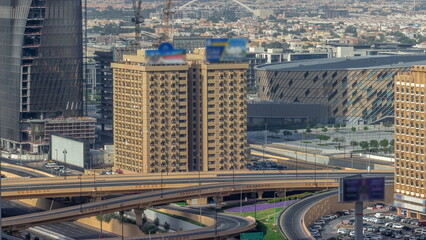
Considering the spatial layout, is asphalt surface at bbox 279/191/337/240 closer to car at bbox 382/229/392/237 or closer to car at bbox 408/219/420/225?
car at bbox 382/229/392/237

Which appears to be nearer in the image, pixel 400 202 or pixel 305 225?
pixel 305 225

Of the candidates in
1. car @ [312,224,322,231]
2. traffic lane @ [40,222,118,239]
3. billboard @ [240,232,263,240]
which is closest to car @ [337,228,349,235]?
car @ [312,224,322,231]

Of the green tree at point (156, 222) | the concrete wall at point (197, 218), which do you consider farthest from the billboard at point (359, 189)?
the green tree at point (156, 222)

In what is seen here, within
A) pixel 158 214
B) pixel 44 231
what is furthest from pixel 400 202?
pixel 44 231

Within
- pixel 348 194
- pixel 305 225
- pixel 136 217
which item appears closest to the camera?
pixel 348 194

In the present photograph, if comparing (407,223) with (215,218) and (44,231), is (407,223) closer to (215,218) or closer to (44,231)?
(215,218)

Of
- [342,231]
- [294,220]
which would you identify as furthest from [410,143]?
[294,220]

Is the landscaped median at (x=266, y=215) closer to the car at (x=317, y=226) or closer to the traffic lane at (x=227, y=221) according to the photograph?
the traffic lane at (x=227, y=221)
